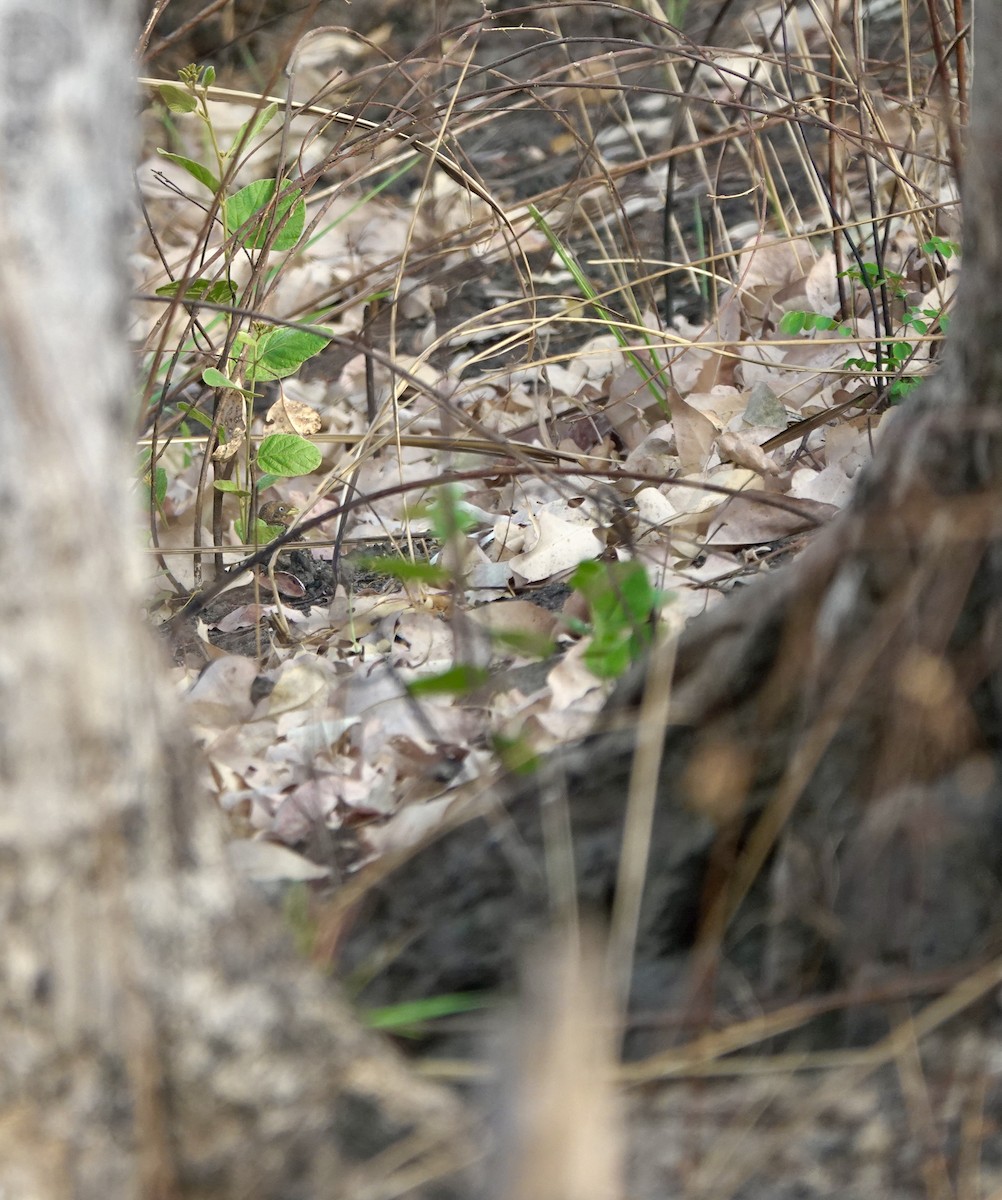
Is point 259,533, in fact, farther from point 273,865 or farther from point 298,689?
point 273,865

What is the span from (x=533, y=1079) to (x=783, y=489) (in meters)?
1.45

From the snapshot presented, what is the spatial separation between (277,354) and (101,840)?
141 cm

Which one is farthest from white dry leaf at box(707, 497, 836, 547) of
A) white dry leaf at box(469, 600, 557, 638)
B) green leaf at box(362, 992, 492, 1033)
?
green leaf at box(362, 992, 492, 1033)

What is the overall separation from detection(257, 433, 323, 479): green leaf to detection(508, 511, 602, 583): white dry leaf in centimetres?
35

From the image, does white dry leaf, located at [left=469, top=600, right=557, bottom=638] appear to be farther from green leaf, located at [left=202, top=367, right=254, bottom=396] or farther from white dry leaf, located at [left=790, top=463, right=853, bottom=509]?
green leaf, located at [left=202, top=367, right=254, bottom=396]

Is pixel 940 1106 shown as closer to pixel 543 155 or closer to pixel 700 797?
pixel 700 797

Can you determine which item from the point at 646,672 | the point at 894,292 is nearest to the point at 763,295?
the point at 894,292

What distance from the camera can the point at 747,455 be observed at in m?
2.00

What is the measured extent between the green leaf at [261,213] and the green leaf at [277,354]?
0.14 metres

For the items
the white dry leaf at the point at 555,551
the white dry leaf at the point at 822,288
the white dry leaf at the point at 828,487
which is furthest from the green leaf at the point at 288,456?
the white dry leaf at the point at 822,288

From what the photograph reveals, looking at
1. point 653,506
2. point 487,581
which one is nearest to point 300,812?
point 487,581

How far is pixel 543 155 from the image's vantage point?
4.18 meters

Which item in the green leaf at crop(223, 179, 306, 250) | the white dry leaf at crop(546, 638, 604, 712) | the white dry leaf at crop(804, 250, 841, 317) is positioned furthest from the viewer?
the white dry leaf at crop(804, 250, 841, 317)

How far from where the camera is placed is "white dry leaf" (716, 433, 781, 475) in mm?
1982
